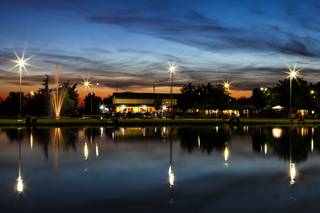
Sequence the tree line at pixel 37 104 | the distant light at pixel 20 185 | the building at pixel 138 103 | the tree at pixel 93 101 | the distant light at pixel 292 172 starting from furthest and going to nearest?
the tree at pixel 93 101 < the building at pixel 138 103 < the tree line at pixel 37 104 < the distant light at pixel 292 172 < the distant light at pixel 20 185

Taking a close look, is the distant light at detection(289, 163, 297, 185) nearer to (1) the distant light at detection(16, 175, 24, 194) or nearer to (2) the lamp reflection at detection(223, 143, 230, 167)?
(2) the lamp reflection at detection(223, 143, 230, 167)

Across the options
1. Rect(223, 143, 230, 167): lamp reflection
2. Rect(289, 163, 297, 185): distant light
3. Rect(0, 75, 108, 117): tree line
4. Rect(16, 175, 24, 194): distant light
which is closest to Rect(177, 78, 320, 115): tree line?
Rect(0, 75, 108, 117): tree line

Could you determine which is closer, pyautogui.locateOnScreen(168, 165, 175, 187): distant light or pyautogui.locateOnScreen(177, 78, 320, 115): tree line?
pyautogui.locateOnScreen(168, 165, 175, 187): distant light

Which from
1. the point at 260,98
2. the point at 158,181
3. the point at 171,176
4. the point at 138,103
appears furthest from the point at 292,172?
the point at 138,103

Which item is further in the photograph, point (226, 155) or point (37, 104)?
point (37, 104)

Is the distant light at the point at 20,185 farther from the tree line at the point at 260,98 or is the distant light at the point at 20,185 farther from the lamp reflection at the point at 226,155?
the tree line at the point at 260,98

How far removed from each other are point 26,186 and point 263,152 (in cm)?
1242

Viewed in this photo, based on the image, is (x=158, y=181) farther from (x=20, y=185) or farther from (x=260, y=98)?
(x=260, y=98)

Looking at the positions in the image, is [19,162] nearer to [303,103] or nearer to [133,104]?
[303,103]

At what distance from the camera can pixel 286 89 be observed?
327ft

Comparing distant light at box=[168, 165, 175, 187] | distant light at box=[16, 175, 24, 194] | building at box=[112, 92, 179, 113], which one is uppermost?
building at box=[112, 92, 179, 113]

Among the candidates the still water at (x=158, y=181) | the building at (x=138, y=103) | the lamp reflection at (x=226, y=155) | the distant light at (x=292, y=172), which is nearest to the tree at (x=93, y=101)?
the building at (x=138, y=103)

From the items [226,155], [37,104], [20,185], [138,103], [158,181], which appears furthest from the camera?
[138,103]

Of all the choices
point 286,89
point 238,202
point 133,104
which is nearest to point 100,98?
point 133,104
